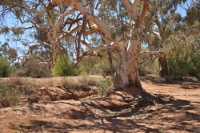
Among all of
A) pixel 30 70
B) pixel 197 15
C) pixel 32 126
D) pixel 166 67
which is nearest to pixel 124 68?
pixel 197 15

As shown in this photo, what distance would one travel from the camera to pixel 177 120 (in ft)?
22.4

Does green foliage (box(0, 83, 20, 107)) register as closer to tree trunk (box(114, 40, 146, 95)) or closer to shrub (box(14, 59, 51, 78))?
tree trunk (box(114, 40, 146, 95))

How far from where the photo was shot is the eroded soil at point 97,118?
6145 millimetres

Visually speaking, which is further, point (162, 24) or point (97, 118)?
point (162, 24)

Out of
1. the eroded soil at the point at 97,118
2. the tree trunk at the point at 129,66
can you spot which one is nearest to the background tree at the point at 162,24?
the tree trunk at the point at 129,66

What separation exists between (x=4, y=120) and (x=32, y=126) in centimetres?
67

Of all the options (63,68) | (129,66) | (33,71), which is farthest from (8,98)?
(63,68)

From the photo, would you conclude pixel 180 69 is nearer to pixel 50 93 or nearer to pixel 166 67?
pixel 166 67

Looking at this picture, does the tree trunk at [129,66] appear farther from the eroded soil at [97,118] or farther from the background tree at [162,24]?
the background tree at [162,24]

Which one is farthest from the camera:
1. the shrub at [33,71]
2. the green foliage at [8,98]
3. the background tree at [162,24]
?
the shrub at [33,71]

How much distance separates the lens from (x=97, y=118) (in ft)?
25.8

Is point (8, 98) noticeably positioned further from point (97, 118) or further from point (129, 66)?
point (129, 66)

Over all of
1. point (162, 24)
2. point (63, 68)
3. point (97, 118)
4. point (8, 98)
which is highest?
point (162, 24)

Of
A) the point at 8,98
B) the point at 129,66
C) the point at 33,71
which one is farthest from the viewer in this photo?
the point at 33,71
